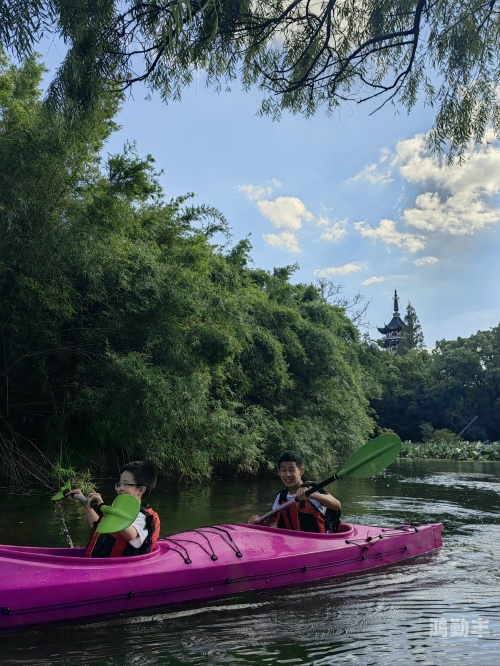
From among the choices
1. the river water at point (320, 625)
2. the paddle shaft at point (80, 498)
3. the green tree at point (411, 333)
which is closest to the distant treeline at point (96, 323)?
the river water at point (320, 625)

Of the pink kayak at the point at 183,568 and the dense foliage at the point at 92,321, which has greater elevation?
the dense foliage at the point at 92,321

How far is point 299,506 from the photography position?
4.08m

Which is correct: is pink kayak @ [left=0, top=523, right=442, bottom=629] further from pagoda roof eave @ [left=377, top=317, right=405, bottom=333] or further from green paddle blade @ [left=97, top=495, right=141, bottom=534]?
pagoda roof eave @ [left=377, top=317, right=405, bottom=333]

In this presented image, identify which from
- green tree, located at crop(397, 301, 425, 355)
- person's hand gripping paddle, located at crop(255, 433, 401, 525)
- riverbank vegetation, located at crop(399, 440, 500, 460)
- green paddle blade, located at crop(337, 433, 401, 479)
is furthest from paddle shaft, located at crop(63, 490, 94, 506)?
green tree, located at crop(397, 301, 425, 355)

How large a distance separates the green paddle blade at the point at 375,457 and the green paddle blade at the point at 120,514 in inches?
71.9

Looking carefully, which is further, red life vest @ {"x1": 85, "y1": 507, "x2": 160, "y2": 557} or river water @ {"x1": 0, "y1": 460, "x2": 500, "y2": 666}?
red life vest @ {"x1": 85, "y1": 507, "x2": 160, "y2": 557}

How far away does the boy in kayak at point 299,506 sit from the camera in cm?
397

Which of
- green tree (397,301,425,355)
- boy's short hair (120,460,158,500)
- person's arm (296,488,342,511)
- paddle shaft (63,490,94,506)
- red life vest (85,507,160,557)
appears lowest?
red life vest (85,507,160,557)

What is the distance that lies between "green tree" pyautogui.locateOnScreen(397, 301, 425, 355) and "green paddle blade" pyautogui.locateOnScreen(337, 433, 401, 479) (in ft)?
155

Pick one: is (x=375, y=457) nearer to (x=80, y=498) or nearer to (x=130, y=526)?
(x=130, y=526)

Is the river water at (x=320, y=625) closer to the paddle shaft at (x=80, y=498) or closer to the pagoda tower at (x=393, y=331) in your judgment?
the paddle shaft at (x=80, y=498)

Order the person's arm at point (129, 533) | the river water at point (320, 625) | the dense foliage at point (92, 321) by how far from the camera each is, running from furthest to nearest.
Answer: the dense foliage at point (92, 321) → the person's arm at point (129, 533) → the river water at point (320, 625)

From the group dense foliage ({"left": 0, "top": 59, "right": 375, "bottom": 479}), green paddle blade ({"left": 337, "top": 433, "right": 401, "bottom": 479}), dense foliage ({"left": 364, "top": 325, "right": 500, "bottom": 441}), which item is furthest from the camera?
dense foliage ({"left": 364, "top": 325, "right": 500, "bottom": 441})

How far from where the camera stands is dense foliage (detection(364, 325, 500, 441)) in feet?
102
